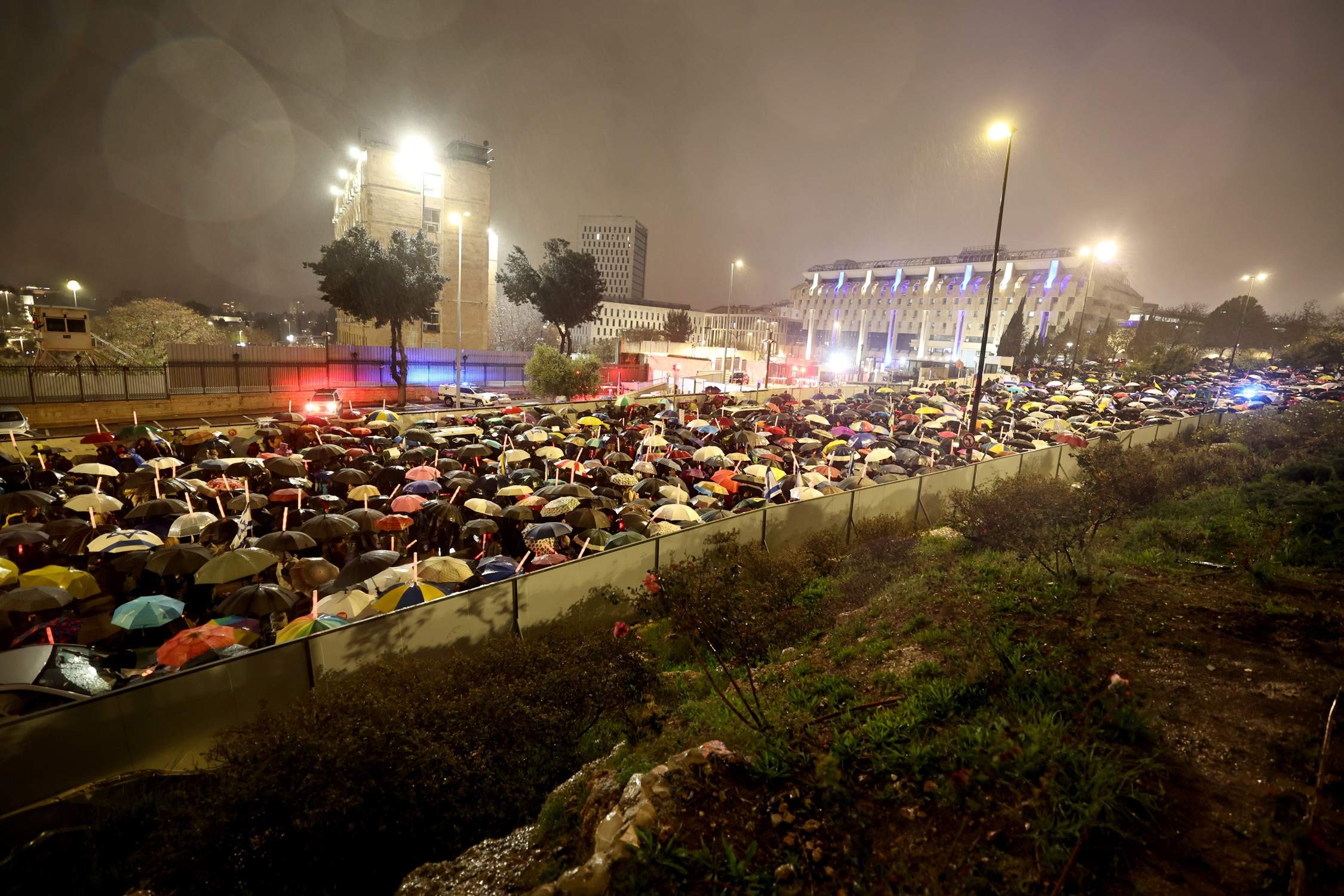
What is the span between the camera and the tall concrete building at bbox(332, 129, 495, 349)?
50.3 meters

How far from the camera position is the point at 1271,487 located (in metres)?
11.8

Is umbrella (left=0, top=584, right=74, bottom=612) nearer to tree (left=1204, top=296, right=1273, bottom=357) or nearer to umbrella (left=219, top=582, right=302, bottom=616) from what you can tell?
umbrella (left=219, top=582, right=302, bottom=616)

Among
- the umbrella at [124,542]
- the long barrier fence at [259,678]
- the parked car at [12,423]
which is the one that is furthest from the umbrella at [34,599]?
the parked car at [12,423]

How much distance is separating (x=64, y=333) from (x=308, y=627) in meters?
36.6

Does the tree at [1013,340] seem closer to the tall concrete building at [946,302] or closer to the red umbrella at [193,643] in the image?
the tall concrete building at [946,302]

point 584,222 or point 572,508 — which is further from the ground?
point 584,222

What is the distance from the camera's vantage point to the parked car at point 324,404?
23469mm

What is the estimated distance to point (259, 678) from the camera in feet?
20.4

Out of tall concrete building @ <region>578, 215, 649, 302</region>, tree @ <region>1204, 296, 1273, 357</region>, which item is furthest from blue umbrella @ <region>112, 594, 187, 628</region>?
tall concrete building @ <region>578, 215, 649, 302</region>

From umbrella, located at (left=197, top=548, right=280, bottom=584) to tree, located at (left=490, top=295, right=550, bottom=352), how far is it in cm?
7031

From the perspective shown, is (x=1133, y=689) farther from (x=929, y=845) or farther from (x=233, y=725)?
(x=233, y=725)

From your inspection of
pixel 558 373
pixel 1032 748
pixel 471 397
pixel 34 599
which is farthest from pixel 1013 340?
pixel 34 599

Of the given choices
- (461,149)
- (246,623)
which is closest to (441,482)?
(246,623)

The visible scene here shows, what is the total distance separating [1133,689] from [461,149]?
6133cm
